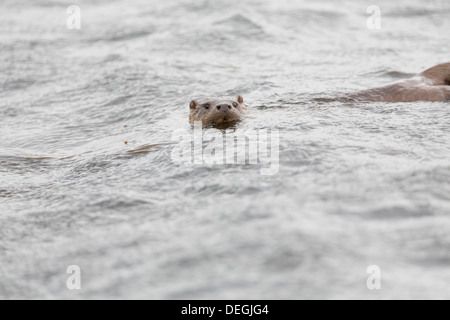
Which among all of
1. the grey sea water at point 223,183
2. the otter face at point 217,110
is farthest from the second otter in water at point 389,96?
the grey sea water at point 223,183

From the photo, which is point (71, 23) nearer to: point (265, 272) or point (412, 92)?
point (412, 92)

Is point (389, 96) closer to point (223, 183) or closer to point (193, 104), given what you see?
point (193, 104)

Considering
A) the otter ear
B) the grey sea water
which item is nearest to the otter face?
the otter ear

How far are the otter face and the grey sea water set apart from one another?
0.21 m

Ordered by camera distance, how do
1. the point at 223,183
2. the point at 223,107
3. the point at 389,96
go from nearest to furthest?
the point at 223,183, the point at 223,107, the point at 389,96

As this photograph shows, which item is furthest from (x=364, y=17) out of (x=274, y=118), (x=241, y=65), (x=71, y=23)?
(x=274, y=118)

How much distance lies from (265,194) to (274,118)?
2.47 meters

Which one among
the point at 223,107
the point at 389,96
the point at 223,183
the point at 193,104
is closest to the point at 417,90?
the point at 389,96

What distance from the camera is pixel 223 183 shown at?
17.0 ft

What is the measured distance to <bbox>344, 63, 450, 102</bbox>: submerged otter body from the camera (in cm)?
732

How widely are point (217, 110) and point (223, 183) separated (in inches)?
89.0

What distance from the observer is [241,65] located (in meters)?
10.8

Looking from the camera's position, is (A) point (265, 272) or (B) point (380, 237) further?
Answer: (B) point (380, 237)

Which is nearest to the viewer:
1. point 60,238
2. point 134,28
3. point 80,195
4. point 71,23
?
point 60,238
